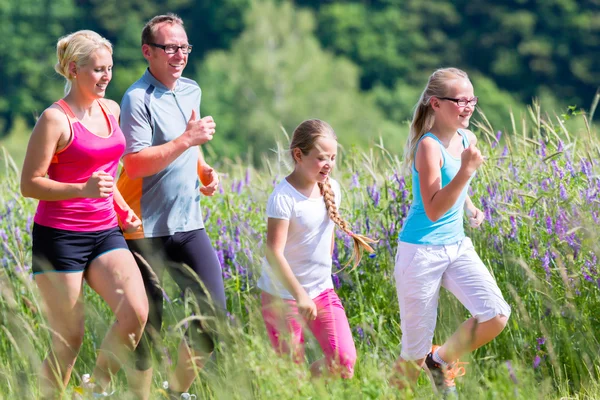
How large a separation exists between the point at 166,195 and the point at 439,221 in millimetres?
1148

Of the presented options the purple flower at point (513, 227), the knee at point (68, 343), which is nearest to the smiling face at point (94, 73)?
the knee at point (68, 343)

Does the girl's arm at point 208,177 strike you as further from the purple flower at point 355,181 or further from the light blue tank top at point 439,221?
the purple flower at point 355,181

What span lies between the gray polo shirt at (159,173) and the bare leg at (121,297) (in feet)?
→ 0.97

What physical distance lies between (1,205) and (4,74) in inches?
2161

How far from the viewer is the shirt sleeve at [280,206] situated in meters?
3.99

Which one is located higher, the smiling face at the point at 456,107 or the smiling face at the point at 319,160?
the smiling face at the point at 456,107

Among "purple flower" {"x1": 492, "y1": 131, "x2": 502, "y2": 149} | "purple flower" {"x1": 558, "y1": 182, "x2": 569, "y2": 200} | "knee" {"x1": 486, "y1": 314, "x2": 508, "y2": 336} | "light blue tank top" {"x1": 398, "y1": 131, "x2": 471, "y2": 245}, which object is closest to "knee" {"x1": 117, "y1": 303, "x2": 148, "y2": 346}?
"light blue tank top" {"x1": 398, "y1": 131, "x2": 471, "y2": 245}

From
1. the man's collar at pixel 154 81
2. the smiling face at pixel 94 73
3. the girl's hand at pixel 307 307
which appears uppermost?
the smiling face at pixel 94 73

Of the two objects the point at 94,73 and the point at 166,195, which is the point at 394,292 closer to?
the point at 166,195

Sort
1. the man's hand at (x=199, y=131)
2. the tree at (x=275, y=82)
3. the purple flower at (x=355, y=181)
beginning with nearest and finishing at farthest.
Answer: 1. the man's hand at (x=199, y=131)
2. the purple flower at (x=355, y=181)
3. the tree at (x=275, y=82)

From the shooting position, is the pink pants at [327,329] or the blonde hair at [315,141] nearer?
the pink pants at [327,329]

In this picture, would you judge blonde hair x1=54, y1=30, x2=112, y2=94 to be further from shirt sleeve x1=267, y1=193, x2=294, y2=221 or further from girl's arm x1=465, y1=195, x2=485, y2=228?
girl's arm x1=465, y1=195, x2=485, y2=228

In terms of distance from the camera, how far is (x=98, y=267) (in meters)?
3.92

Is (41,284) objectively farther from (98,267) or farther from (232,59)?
→ (232,59)
